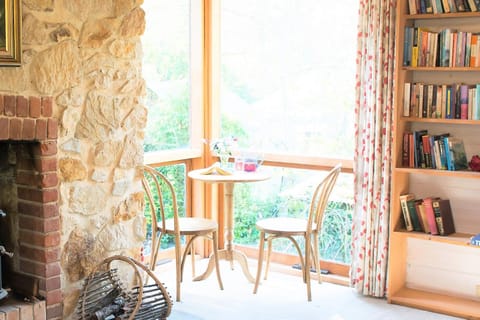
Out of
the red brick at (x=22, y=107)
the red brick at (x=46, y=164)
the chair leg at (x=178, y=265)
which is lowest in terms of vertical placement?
the chair leg at (x=178, y=265)

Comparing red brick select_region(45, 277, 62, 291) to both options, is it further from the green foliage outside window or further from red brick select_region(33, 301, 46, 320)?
the green foliage outside window

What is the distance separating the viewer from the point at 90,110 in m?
3.69

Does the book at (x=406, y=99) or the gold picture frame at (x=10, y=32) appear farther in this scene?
the book at (x=406, y=99)

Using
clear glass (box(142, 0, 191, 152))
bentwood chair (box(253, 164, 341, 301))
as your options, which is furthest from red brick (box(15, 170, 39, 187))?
bentwood chair (box(253, 164, 341, 301))

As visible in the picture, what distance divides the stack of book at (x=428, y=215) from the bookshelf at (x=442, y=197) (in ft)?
0.16

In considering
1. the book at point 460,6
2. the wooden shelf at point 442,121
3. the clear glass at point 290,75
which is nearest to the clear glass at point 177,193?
the clear glass at point 290,75

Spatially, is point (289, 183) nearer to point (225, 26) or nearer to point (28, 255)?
point (225, 26)

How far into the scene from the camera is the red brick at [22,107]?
3262 mm

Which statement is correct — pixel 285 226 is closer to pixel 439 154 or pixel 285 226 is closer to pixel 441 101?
pixel 439 154

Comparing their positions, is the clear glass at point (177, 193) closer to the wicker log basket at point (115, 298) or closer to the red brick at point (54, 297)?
the wicker log basket at point (115, 298)

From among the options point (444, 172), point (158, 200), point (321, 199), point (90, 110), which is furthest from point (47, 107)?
point (444, 172)

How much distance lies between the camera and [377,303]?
4477 millimetres

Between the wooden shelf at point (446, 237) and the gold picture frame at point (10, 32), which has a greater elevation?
the gold picture frame at point (10, 32)

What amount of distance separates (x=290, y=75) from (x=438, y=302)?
1.90 m
